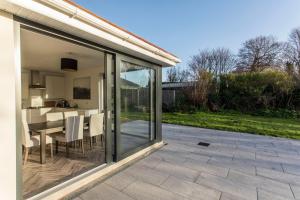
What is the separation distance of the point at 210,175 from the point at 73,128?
277 cm

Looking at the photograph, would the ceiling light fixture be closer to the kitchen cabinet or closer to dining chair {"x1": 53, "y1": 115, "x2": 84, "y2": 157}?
the kitchen cabinet

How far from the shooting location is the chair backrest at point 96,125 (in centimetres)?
397

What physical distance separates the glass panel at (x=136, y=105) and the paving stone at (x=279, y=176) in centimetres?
236

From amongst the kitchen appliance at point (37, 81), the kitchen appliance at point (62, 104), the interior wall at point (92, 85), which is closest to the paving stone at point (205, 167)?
the interior wall at point (92, 85)

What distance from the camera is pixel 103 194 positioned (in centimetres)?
234

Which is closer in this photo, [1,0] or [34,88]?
[1,0]

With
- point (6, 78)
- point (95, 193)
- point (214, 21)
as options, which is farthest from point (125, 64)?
point (214, 21)

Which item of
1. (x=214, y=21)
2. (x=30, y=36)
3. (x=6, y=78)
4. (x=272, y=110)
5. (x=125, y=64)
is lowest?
(x=272, y=110)

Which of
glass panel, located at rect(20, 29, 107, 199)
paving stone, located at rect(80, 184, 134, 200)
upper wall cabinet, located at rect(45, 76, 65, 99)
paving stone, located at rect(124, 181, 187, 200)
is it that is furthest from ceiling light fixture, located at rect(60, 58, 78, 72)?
upper wall cabinet, located at rect(45, 76, 65, 99)

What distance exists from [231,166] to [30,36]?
4.38 metres

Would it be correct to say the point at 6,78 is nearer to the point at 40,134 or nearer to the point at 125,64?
the point at 40,134

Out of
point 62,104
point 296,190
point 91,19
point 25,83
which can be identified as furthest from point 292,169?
point 25,83

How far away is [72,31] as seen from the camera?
2303mm

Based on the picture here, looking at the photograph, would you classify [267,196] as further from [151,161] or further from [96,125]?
[96,125]
